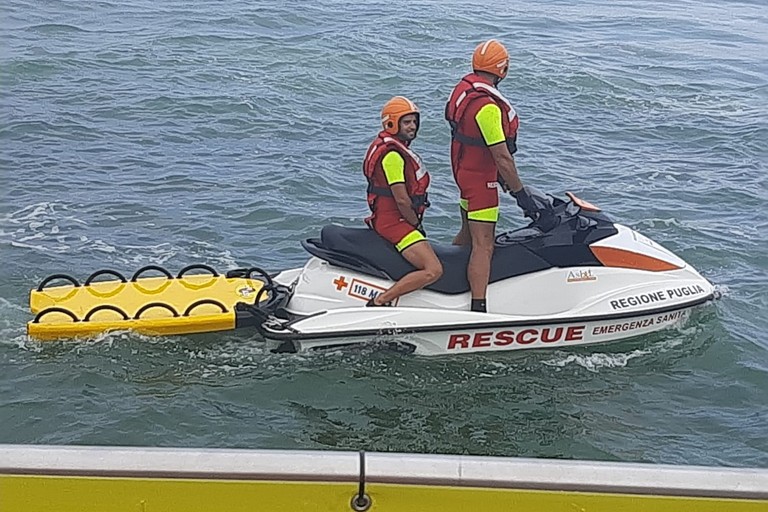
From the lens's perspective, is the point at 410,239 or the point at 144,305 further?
the point at 144,305

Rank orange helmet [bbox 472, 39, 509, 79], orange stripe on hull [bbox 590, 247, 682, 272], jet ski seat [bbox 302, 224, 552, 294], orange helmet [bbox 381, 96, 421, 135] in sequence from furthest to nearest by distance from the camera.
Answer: orange stripe on hull [bbox 590, 247, 682, 272] < jet ski seat [bbox 302, 224, 552, 294] < orange helmet [bbox 472, 39, 509, 79] < orange helmet [bbox 381, 96, 421, 135]

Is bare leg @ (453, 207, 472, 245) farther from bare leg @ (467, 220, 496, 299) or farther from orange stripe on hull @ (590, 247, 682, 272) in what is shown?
orange stripe on hull @ (590, 247, 682, 272)

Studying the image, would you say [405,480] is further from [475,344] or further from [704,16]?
[704,16]

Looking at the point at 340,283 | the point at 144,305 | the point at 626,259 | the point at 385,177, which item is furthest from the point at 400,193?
the point at 144,305

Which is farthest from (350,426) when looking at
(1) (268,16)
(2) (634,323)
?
(1) (268,16)

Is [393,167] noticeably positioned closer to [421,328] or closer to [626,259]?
[421,328]

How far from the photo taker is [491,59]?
5395 millimetres

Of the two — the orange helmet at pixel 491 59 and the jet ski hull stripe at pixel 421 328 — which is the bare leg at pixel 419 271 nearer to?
the jet ski hull stripe at pixel 421 328

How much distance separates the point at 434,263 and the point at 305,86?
6.94 m

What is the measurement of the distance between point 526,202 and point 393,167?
0.85 meters

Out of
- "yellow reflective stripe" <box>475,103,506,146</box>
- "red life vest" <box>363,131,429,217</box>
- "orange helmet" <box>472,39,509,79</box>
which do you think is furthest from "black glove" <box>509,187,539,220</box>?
"orange helmet" <box>472,39,509,79</box>

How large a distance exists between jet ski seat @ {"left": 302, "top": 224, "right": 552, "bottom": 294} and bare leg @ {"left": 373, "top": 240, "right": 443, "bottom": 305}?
0.19 ft

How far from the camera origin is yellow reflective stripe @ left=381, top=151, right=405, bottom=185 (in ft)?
17.3

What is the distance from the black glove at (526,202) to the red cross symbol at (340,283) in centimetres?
101
